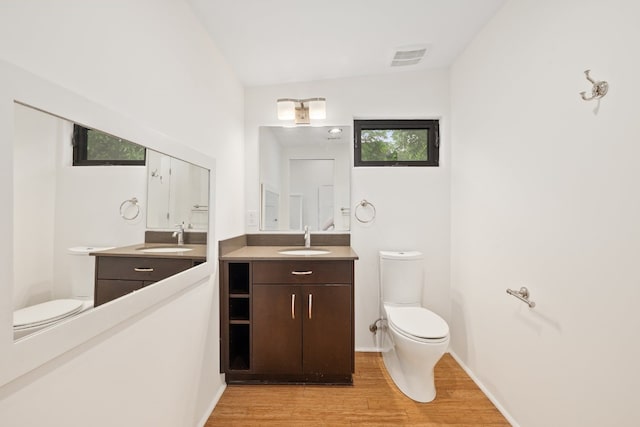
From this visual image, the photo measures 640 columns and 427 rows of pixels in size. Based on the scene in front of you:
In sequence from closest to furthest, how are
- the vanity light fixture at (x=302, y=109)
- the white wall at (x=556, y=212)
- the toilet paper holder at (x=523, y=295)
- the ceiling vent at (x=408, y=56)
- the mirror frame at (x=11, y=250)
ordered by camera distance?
1. the mirror frame at (x=11, y=250)
2. the white wall at (x=556, y=212)
3. the toilet paper holder at (x=523, y=295)
4. the ceiling vent at (x=408, y=56)
5. the vanity light fixture at (x=302, y=109)

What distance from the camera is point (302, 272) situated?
1.99 m

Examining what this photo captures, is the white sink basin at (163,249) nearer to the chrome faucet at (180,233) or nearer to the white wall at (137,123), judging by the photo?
the chrome faucet at (180,233)

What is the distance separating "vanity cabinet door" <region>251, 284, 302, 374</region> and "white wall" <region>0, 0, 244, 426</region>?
0.91ft

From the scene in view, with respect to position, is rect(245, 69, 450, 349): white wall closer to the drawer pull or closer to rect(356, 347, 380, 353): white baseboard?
rect(356, 347, 380, 353): white baseboard

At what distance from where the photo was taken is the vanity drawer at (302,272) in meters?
1.99

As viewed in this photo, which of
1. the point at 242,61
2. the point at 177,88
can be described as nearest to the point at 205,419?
the point at 177,88

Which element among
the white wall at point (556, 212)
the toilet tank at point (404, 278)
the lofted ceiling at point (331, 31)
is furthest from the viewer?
the toilet tank at point (404, 278)

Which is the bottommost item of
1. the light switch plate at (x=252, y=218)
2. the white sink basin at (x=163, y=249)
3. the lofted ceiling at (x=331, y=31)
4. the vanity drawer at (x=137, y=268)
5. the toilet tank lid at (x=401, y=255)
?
the toilet tank lid at (x=401, y=255)

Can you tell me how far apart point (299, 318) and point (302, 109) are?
1713mm

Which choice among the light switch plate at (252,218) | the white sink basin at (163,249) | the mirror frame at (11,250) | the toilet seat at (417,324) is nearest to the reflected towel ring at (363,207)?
the toilet seat at (417,324)

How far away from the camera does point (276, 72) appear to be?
2.31m

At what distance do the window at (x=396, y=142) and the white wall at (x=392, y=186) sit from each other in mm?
75

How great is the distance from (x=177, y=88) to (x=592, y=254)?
1.96m

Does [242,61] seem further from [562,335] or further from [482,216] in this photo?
[562,335]
